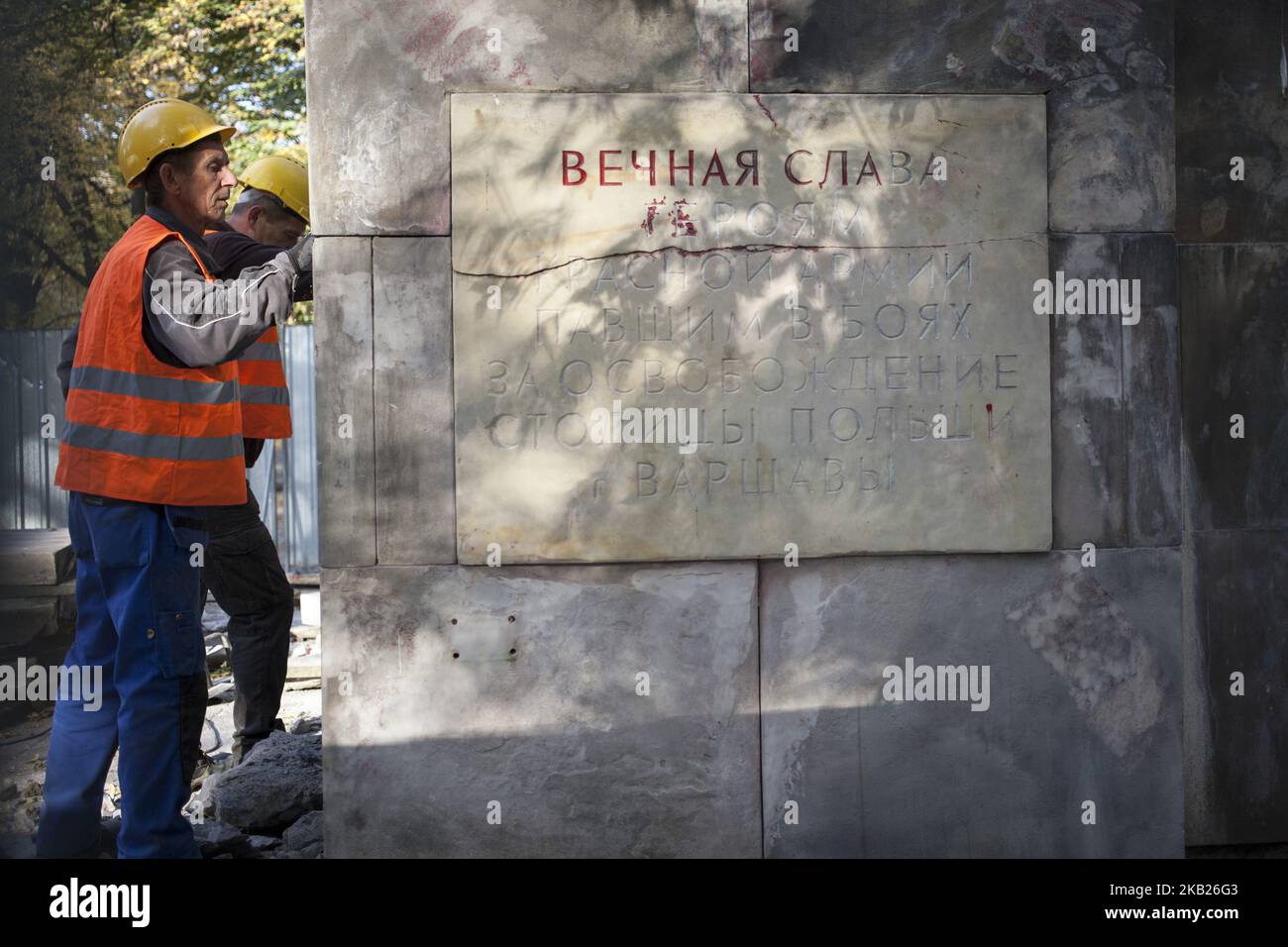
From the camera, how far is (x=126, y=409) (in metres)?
3.89

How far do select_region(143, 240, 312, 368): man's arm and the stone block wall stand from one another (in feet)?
0.81

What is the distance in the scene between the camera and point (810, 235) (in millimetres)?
4027

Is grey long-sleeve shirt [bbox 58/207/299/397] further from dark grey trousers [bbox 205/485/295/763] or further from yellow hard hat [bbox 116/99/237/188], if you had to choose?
dark grey trousers [bbox 205/485/295/763]

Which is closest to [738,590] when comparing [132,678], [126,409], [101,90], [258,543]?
[132,678]

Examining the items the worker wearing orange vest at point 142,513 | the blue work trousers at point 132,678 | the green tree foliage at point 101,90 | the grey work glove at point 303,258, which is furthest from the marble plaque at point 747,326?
the green tree foliage at point 101,90

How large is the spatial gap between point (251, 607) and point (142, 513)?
1.59 metres

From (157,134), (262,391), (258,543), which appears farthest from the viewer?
(262,391)

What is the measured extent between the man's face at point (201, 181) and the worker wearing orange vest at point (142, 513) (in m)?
0.23

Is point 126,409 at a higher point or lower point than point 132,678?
higher

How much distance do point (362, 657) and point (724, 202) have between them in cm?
190

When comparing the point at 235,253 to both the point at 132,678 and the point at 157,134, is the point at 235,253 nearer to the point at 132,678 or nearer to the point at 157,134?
the point at 157,134

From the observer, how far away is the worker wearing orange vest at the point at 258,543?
5320 millimetres

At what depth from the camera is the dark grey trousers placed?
5.30m

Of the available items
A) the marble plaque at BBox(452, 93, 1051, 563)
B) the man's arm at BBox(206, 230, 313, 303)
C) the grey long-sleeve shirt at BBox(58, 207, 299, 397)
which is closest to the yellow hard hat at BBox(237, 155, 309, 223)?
the man's arm at BBox(206, 230, 313, 303)
